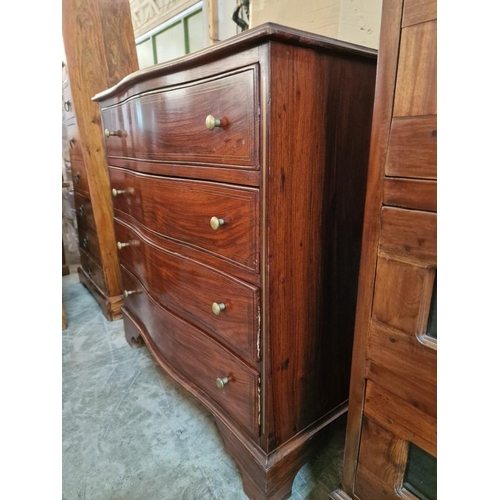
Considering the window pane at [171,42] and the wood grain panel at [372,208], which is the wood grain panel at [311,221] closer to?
the wood grain panel at [372,208]

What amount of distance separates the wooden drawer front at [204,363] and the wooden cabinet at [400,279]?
0.85ft

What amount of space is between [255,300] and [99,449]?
816 mm

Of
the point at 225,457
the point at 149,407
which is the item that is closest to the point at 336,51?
the point at 225,457

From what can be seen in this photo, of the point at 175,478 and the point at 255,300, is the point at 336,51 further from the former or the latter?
the point at 175,478

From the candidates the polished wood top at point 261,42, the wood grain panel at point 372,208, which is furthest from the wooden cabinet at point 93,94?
the wood grain panel at point 372,208

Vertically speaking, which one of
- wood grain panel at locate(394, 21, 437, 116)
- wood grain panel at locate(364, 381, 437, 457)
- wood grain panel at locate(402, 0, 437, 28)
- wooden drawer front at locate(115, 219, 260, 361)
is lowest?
wood grain panel at locate(364, 381, 437, 457)

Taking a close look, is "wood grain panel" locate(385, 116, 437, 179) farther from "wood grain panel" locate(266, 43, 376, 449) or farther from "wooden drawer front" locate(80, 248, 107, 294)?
"wooden drawer front" locate(80, 248, 107, 294)

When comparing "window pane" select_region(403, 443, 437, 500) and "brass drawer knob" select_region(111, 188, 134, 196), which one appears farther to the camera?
"brass drawer knob" select_region(111, 188, 134, 196)

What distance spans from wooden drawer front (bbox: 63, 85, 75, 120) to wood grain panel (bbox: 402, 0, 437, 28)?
1.69 m

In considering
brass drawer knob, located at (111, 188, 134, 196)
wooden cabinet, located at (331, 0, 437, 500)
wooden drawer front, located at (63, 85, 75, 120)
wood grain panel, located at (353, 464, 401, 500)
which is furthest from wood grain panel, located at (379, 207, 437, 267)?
wooden drawer front, located at (63, 85, 75, 120)

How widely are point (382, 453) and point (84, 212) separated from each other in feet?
6.25

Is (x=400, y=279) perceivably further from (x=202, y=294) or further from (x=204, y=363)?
(x=204, y=363)

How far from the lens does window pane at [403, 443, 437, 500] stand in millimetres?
614

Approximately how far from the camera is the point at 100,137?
68.5 inches
